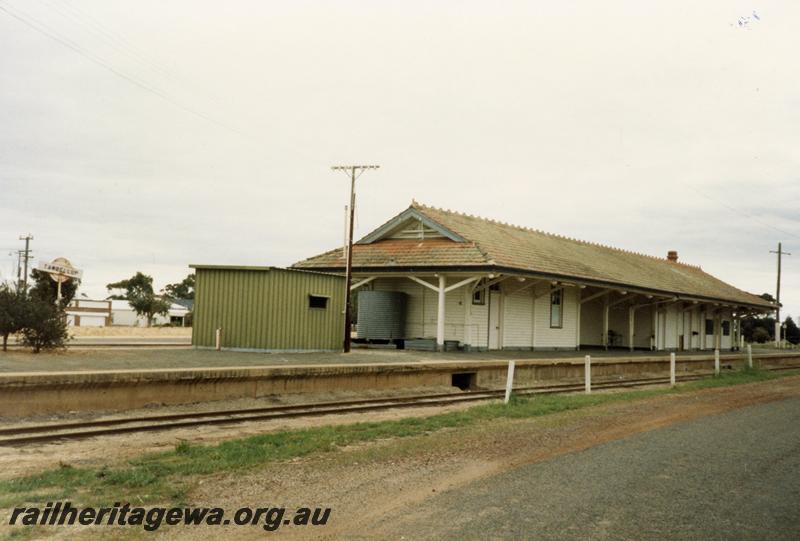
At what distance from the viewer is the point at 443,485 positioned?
6.82 m

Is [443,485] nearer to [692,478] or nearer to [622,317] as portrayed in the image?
[692,478]

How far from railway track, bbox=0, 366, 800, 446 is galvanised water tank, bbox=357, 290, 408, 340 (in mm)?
7615

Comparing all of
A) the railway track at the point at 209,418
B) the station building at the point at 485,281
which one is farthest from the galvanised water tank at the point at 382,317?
the railway track at the point at 209,418

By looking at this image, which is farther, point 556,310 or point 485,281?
point 556,310

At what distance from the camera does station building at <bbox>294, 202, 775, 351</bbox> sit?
79.6ft

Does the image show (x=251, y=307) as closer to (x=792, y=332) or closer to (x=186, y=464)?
(x=186, y=464)

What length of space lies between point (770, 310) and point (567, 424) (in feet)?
131

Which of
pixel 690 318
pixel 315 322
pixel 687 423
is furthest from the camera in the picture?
pixel 690 318

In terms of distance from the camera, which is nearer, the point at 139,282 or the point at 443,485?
the point at 443,485

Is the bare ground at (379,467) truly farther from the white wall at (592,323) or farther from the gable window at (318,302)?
the white wall at (592,323)

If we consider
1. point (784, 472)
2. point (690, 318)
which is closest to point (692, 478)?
point (784, 472)

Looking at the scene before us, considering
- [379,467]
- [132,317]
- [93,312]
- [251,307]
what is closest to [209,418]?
[379,467]

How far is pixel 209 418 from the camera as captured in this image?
11.9 m

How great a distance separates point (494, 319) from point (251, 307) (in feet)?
29.9
